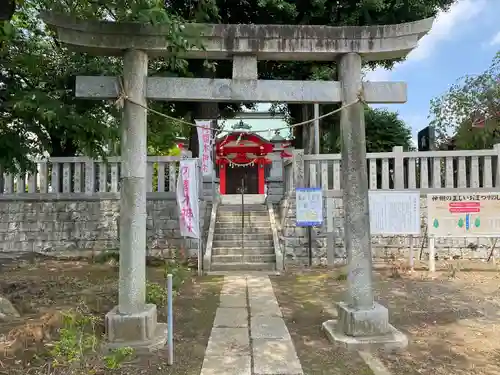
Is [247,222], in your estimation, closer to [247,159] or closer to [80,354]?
[80,354]

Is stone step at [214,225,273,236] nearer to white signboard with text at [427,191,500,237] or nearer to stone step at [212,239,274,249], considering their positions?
stone step at [212,239,274,249]

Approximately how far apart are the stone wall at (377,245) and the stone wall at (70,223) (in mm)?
2442

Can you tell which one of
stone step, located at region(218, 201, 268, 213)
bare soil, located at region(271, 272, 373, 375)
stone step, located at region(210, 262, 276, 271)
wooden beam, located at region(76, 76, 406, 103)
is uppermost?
wooden beam, located at region(76, 76, 406, 103)

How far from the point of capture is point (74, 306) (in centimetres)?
577

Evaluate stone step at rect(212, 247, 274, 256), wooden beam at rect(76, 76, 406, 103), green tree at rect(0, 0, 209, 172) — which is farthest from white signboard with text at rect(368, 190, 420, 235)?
green tree at rect(0, 0, 209, 172)

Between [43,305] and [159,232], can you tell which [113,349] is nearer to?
[43,305]

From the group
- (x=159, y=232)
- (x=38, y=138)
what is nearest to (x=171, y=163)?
(x=159, y=232)

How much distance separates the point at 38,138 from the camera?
21.7ft

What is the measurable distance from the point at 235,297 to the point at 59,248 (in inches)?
234

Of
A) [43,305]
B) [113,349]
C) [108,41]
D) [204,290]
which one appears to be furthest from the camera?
[204,290]

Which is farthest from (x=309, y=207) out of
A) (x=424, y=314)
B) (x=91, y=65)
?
(x=91, y=65)

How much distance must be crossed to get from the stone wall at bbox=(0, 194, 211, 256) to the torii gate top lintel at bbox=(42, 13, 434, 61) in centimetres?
618

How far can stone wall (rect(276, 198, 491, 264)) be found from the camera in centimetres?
1007

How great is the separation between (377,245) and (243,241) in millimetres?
3338
